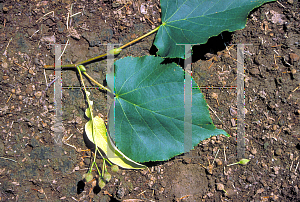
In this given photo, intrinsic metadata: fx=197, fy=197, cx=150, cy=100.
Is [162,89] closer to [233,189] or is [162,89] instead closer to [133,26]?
[133,26]

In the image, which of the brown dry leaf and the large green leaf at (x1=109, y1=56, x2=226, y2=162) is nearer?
the large green leaf at (x1=109, y1=56, x2=226, y2=162)

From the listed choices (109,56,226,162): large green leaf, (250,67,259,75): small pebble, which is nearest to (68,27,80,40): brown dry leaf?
(109,56,226,162): large green leaf

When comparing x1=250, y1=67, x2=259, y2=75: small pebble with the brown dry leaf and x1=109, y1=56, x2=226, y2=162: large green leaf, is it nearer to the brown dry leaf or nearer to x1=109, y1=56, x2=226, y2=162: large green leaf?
x1=109, y1=56, x2=226, y2=162: large green leaf

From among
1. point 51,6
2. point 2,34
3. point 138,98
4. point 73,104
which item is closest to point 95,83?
point 73,104

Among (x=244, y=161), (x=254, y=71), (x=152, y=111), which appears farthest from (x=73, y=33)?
(x=244, y=161)

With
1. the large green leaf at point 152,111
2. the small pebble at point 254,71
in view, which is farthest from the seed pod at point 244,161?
the small pebble at point 254,71

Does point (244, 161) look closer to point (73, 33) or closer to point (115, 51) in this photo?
point (115, 51)
